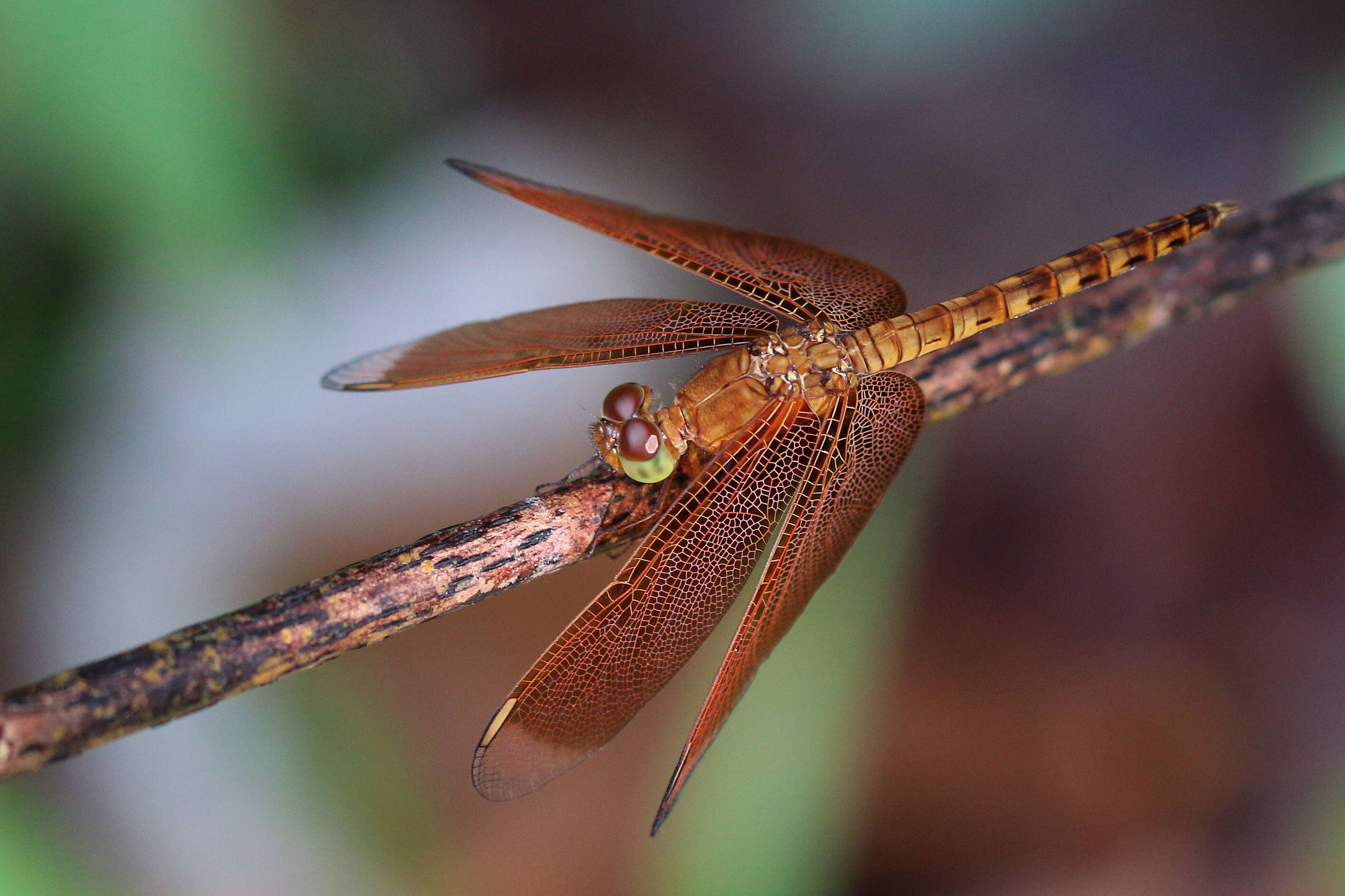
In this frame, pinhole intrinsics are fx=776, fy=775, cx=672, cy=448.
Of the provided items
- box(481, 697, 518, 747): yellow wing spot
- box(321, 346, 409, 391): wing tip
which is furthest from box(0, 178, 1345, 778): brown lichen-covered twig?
box(321, 346, 409, 391): wing tip

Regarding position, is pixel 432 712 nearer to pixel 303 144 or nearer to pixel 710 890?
pixel 710 890

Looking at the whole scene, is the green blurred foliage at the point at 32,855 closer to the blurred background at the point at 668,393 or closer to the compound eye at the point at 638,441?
the blurred background at the point at 668,393

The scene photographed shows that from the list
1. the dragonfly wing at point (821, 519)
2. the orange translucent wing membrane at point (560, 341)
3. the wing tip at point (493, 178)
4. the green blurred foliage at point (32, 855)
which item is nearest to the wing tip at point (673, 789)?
the dragonfly wing at point (821, 519)

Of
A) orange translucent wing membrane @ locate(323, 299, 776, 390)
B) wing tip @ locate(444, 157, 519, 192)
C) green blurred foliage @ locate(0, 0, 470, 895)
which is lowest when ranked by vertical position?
orange translucent wing membrane @ locate(323, 299, 776, 390)

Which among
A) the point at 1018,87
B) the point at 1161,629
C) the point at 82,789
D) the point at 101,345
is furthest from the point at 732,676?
the point at 1018,87

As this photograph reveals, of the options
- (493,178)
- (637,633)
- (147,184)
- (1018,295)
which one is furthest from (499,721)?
(147,184)

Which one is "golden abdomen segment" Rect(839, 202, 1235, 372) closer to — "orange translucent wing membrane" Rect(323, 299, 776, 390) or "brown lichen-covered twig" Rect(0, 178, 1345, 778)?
"brown lichen-covered twig" Rect(0, 178, 1345, 778)

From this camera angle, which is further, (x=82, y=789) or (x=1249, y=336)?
(x=1249, y=336)
